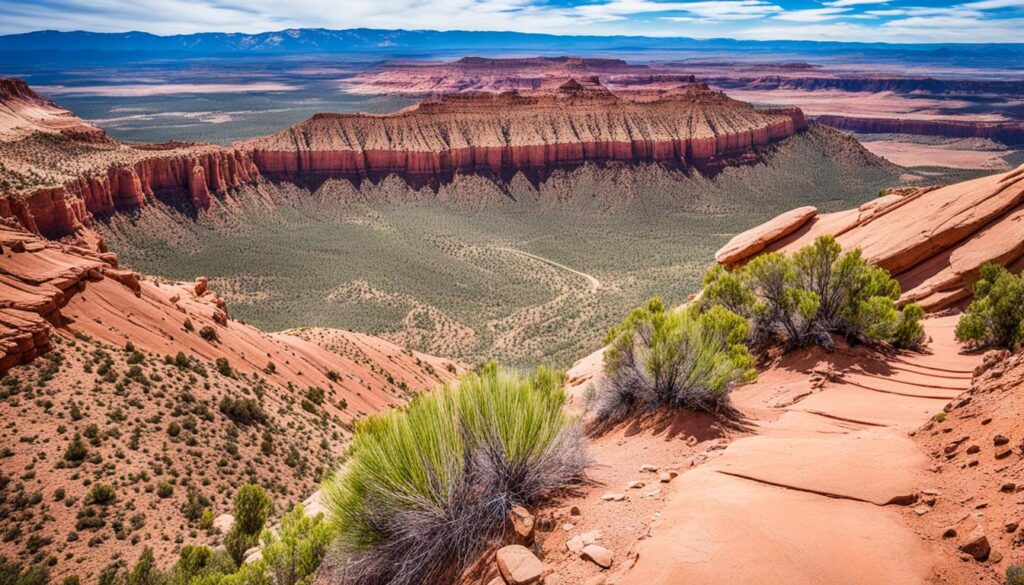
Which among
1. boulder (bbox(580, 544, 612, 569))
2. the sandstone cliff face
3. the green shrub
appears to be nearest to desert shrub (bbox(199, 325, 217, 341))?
the green shrub

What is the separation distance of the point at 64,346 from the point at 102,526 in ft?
26.0

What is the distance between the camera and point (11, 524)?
13070mm

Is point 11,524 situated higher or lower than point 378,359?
higher

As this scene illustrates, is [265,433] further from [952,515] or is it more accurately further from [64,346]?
[952,515]

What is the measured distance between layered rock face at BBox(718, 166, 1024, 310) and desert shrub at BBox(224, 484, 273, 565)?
1649 cm

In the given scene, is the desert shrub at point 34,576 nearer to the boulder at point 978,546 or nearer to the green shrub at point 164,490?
the green shrub at point 164,490

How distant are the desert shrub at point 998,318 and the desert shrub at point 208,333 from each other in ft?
84.8

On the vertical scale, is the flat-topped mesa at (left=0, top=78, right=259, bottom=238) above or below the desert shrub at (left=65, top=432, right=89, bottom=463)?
above

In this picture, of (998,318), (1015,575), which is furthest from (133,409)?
(998,318)

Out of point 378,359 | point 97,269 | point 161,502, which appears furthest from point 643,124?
point 161,502

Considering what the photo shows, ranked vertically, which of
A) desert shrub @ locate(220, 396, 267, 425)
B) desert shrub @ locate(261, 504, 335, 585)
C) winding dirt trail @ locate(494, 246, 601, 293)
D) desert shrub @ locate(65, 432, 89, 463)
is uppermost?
desert shrub @ locate(261, 504, 335, 585)

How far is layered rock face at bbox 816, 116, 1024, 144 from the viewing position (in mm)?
150500

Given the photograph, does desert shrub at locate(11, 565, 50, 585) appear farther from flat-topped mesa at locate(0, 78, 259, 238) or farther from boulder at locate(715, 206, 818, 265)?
flat-topped mesa at locate(0, 78, 259, 238)

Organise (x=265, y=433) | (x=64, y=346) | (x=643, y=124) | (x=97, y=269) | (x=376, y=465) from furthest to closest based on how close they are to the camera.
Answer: (x=643, y=124), (x=97, y=269), (x=265, y=433), (x=64, y=346), (x=376, y=465)
